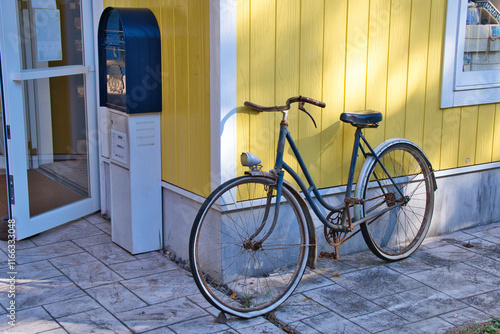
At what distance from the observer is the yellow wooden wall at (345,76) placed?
3.71 m

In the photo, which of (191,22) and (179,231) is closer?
(191,22)

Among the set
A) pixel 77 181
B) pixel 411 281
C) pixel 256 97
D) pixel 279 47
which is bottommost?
pixel 411 281

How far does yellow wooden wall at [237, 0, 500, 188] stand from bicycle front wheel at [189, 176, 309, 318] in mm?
248

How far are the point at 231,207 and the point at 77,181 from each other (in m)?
1.84

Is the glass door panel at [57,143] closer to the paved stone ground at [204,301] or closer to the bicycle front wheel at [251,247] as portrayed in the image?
the paved stone ground at [204,301]

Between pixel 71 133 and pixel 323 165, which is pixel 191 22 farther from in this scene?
pixel 71 133

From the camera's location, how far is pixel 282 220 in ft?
13.0

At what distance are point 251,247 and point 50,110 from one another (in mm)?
2274

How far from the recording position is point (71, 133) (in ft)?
16.2

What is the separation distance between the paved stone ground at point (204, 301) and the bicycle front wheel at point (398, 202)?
0.17 m

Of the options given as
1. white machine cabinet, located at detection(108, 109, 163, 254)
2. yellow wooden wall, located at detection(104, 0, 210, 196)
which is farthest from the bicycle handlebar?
white machine cabinet, located at detection(108, 109, 163, 254)

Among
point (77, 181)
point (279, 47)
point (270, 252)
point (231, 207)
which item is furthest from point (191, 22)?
point (77, 181)

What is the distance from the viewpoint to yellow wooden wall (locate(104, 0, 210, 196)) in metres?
3.71

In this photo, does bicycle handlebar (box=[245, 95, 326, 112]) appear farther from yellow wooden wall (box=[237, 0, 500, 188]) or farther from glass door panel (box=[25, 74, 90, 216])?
glass door panel (box=[25, 74, 90, 216])
